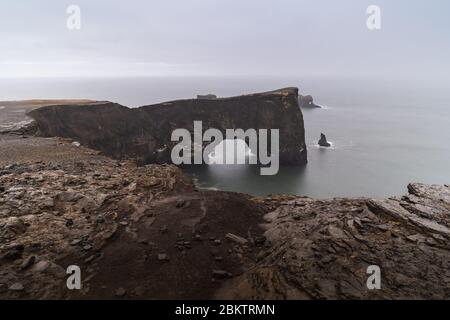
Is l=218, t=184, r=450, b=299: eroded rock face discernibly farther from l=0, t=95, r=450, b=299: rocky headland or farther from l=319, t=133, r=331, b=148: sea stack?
l=319, t=133, r=331, b=148: sea stack

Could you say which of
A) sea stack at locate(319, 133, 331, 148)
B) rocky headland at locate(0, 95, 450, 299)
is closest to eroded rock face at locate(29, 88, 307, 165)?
sea stack at locate(319, 133, 331, 148)

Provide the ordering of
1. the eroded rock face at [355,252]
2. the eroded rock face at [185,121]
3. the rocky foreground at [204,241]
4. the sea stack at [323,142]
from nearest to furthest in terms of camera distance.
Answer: the eroded rock face at [355,252] < the rocky foreground at [204,241] < the eroded rock face at [185,121] < the sea stack at [323,142]

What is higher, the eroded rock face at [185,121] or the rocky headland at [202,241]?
the eroded rock face at [185,121]

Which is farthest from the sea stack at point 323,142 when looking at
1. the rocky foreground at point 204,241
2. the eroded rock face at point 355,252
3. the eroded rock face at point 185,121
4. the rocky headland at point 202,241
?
the eroded rock face at point 355,252

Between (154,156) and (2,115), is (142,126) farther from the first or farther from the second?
(2,115)

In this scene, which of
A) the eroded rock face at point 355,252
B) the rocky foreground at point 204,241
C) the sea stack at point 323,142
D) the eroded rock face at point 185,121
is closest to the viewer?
the eroded rock face at point 355,252

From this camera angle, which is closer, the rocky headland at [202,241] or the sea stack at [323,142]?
the rocky headland at [202,241]

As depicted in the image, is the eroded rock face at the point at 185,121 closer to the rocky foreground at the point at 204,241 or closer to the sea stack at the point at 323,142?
the sea stack at the point at 323,142
